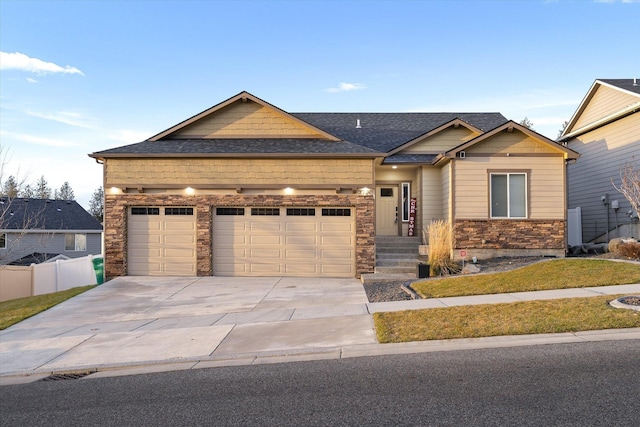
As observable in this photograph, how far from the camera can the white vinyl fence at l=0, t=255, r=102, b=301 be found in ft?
60.6

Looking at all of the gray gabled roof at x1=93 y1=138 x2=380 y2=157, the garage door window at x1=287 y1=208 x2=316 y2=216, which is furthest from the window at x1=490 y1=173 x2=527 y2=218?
the garage door window at x1=287 y1=208 x2=316 y2=216

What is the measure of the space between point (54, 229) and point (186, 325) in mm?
30583

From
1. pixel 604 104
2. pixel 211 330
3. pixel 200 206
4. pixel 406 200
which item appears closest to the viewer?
pixel 211 330

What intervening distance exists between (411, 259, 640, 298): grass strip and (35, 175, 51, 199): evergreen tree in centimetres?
8412

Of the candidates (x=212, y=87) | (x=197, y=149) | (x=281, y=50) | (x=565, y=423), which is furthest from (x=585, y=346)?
(x=212, y=87)

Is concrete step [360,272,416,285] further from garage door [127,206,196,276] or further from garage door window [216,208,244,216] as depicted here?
garage door [127,206,196,276]

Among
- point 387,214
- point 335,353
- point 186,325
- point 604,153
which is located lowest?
point 186,325

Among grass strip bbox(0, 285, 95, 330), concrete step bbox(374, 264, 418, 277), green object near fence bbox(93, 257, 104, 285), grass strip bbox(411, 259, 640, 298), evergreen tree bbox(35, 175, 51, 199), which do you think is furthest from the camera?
evergreen tree bbox(35, 175, 51, 199)

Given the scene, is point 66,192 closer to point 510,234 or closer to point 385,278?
point 385,278

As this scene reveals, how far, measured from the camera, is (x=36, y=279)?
1850 cm

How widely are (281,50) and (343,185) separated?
9272 mm

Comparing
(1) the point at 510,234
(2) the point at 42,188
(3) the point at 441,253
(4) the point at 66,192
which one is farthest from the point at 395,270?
(4) the point at 66,192

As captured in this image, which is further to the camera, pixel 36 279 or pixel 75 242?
pixel 75 242

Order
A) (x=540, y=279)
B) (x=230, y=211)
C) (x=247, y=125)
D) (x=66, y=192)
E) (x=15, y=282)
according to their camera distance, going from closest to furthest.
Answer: (x=540, y=279)
(x=230, y=211)
(x=247, y=125)
(x=15, y=282)
(x=66, y=192)
